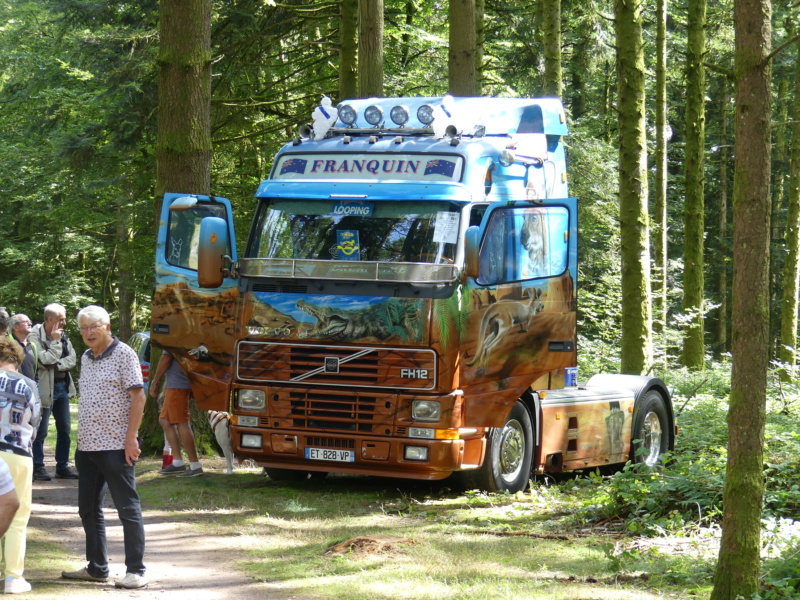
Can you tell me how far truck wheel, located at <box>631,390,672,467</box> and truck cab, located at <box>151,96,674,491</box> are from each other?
1927mm

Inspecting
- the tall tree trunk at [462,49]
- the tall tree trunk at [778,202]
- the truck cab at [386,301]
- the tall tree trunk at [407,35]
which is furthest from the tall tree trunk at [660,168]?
the truck cab at [386,301]

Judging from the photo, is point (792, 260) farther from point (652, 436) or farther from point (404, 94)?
point (652, 436)

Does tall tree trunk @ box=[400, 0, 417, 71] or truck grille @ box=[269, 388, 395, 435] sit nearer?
truck grille @ box=[269, 388, 395, 435]

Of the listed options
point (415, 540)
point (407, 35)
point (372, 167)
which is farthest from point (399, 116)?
point (407, 35)

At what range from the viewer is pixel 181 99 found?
477 inches

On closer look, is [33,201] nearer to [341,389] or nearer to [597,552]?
[341,389]

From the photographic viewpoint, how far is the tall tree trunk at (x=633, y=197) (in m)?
14.1

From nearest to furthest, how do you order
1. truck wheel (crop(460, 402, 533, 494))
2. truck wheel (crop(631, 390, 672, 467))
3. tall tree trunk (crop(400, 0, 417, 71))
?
truck wheel (crop(460, 402, 533, 494)) < truck wheel (crop(631, 390, 672, 467)) < tall tree trunk (crop(400, 0, 417, 71))

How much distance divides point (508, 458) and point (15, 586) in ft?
18.3

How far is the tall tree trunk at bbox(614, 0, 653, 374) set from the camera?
1411 centimetres

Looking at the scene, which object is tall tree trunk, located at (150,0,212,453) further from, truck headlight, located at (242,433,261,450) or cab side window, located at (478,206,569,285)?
cab side window, located at (478,206,569,285)

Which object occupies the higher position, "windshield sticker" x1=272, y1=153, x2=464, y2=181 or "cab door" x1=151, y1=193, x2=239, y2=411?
"windshield sticker" x1=272, y1=153, x2=464, y2=181

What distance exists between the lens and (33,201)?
30.5 m

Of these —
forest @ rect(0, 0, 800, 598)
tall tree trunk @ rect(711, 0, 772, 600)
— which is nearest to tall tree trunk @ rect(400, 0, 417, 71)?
forest @ rect(0, 0, 800, 598)
